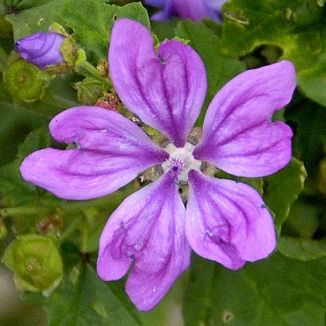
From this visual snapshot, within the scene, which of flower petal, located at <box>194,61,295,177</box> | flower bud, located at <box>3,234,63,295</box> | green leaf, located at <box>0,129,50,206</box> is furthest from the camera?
green leaf, located at <box>0,129,50,206</box>

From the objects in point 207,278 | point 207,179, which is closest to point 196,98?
point 207,179

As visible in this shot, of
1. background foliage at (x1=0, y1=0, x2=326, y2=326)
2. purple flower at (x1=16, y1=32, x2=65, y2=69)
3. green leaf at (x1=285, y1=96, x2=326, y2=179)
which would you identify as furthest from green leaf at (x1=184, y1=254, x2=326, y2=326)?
purple flower at (x1=16, y1=32, x2=65, y2=69)

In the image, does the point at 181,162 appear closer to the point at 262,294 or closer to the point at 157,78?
the point at 157,78

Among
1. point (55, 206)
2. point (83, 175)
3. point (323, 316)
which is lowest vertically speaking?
point (323, 316)

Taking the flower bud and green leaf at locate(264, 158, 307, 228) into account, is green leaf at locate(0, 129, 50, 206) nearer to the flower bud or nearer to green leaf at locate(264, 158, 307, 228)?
the flower bud

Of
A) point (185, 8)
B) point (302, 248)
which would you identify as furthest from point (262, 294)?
point (185, 8)

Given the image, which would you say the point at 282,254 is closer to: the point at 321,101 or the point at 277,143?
the point at 321,101

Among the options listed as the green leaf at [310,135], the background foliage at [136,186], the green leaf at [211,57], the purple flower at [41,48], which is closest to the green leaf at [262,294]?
the background foliage at [136,186]
